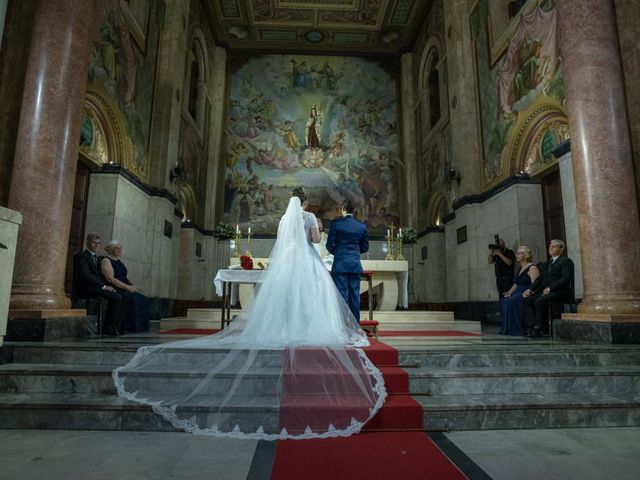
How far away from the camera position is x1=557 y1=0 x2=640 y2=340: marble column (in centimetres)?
542

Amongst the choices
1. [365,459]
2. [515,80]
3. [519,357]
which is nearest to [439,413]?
[365,459]

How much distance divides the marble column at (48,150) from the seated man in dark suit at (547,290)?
6.64 metres

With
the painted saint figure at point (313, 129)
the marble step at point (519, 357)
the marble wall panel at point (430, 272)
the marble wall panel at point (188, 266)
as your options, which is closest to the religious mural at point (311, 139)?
the painted saint figure at point (313, 129)

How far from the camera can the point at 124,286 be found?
6.48 m

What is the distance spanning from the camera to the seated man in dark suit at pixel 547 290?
238 inches

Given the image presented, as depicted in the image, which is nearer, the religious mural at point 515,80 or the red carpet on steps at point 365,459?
the red carpet on steps at point 365,459

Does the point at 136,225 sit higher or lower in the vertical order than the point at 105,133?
lower

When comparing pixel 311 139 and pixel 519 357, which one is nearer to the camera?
pixel 519 357

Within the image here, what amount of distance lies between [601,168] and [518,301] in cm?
234

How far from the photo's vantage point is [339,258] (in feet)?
18.1

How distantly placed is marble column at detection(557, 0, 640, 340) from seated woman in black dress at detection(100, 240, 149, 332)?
6.47m

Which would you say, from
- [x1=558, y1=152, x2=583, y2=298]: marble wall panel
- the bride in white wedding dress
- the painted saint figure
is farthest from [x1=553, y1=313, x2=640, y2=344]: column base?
the painted saint figure

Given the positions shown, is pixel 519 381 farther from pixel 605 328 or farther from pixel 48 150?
pixel 48 150

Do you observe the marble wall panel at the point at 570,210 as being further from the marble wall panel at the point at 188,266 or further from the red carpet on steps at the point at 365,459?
the marble wall panel at the point at 188,266
